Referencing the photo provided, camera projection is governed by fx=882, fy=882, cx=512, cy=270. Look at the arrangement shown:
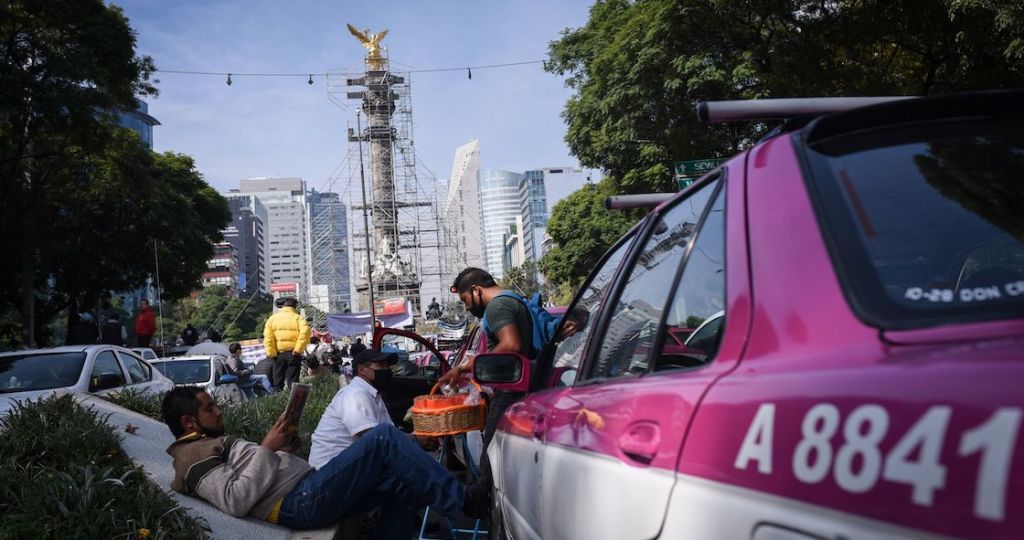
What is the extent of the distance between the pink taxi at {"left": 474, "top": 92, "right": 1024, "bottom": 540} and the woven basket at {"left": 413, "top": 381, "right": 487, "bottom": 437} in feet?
9.54

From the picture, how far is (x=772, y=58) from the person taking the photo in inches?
550

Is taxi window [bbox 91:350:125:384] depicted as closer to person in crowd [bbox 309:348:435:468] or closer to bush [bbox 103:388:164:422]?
bush [bbox 103:388:164:422]

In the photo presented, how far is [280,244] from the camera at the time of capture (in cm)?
19988

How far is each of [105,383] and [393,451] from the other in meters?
5.21

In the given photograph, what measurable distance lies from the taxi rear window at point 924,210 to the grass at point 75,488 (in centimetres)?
310

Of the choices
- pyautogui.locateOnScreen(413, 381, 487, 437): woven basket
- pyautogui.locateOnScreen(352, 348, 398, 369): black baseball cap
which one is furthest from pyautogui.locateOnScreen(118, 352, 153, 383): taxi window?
pyautogui.locateOnScreen(413, 381, 487, 437): woven basket

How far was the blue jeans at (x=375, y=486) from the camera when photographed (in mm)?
4422

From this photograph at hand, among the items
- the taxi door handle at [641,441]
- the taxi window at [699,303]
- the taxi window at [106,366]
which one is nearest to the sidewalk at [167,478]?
the taxi window at [106,366]

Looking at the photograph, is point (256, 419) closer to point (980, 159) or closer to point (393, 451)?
point (393, 451)

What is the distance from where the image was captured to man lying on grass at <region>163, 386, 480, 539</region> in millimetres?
4320

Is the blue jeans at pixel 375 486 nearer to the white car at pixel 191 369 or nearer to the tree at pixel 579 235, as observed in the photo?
the white car at pixel 191 369

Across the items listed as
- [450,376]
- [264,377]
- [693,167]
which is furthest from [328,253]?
[450,376]

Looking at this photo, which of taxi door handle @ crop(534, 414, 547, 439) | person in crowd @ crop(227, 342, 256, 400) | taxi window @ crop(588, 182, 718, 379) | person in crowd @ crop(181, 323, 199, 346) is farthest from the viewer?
person in crowd @ crop(181, 323, 199, 346)

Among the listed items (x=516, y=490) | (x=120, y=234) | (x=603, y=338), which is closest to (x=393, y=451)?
(x=516, y=490)
